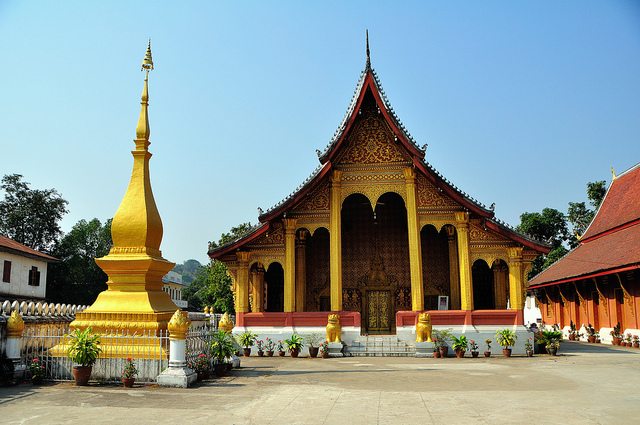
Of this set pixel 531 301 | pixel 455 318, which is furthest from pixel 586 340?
pixel 531 301

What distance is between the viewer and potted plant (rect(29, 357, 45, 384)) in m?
10.0

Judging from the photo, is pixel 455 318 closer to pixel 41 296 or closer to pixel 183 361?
pixel 183 361

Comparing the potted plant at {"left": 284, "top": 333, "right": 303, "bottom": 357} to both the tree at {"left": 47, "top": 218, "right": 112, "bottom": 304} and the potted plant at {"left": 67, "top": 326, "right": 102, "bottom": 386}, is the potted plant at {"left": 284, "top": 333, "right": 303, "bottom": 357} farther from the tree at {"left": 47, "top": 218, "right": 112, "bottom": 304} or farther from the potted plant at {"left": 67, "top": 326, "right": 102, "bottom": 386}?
the tree at {"left": 47, "top": 218, "right": 112, "bottom": 304}

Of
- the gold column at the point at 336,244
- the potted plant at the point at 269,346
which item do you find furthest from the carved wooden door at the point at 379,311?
the potted plant at the point at 269,346

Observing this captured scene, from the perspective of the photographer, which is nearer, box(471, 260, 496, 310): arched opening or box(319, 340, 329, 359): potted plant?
box(319, 340, 329, 359): potted plant

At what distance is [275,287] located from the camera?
21.3 m

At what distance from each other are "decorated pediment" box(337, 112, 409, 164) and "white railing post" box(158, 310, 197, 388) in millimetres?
10043

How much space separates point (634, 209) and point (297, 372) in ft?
68.0

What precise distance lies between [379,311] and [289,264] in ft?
14.4

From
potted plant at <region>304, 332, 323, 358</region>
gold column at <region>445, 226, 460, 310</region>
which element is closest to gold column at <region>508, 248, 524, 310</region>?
gold column at <region>445, 226, 460, 310</region>

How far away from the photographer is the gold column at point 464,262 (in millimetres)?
17397

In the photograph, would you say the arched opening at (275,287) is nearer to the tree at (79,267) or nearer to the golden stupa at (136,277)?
the golden stupa at (136,277)

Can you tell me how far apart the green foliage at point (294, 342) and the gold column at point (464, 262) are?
17.5ft

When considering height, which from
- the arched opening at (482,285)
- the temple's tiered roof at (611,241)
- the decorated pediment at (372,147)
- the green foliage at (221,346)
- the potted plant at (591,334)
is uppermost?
the decorated pediment at (372,147)
